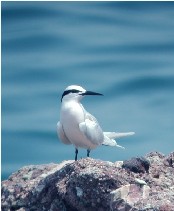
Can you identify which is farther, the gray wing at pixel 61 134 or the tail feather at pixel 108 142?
the tail feather at pixel 108 142

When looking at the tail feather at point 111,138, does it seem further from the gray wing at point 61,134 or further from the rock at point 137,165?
the rock at point 137,165

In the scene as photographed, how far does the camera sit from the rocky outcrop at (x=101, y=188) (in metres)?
4.91

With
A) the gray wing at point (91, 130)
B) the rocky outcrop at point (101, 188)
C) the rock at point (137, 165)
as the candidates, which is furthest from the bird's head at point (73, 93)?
the rock at point (137, 165)

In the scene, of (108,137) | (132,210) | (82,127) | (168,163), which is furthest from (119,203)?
(108,137)

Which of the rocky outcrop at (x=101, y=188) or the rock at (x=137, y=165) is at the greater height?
the rock at (x=137, y=165)

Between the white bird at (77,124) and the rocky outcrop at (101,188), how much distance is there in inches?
49.3

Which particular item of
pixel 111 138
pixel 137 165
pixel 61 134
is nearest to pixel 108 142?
pixel 111 138

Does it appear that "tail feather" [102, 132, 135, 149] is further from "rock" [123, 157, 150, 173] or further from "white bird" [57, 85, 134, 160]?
"rock" [123, 157, 150, 173]

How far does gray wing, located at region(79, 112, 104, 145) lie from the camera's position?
7246 mm

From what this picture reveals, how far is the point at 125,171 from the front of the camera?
17.8 feet

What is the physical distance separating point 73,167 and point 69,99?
1969 millimetres

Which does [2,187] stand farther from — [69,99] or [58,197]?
[69,99]

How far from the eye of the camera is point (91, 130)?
286 inches

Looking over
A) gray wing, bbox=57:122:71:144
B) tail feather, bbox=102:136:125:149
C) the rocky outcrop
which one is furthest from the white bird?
the rocky outcrop
